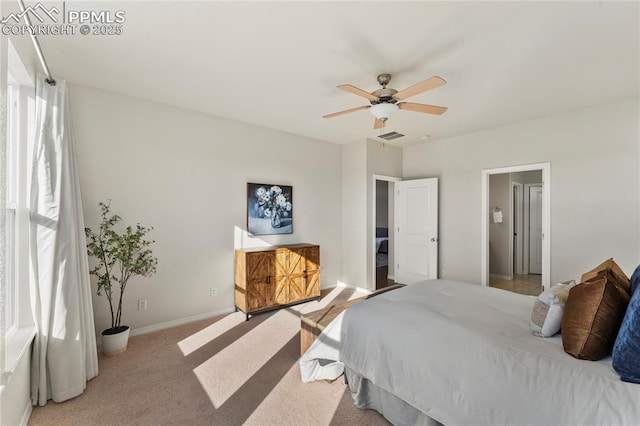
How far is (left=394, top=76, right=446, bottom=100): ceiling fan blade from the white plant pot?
3425mm

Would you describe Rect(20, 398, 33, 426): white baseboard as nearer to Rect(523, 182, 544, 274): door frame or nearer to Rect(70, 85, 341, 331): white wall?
Rect(70, 85, 341, 331): white wall

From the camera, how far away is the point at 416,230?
525cm

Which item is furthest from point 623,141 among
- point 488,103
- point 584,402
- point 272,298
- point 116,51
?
point 116,51

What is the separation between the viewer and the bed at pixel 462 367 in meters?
1.25

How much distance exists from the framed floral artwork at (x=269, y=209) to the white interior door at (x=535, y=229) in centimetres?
544

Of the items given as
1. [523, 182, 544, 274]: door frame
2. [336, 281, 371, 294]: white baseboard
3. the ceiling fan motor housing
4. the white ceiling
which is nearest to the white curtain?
the white ceiling

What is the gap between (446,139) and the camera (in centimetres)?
497

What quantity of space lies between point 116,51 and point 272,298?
309cm

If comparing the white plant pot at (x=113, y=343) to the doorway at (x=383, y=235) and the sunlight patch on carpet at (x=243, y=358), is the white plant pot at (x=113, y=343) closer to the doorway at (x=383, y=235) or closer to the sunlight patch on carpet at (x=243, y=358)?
the sunlight patch on carpet at (x=243, y=358)

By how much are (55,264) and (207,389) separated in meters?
1.50

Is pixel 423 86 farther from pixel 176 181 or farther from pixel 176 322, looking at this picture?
pixel 176 322

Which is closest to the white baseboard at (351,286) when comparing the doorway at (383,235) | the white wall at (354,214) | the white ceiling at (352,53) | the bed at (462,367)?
the white wall at (354,214)

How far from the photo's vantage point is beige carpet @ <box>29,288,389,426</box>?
76.6 inches

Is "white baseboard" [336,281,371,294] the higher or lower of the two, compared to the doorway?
lower
